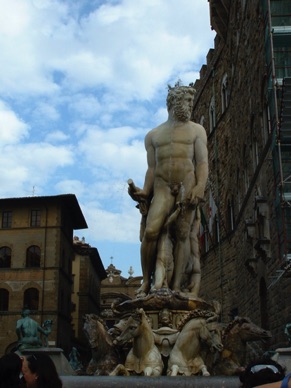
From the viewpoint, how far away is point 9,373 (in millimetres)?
3100

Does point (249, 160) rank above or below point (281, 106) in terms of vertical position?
above

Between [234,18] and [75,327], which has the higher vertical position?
[234,18]

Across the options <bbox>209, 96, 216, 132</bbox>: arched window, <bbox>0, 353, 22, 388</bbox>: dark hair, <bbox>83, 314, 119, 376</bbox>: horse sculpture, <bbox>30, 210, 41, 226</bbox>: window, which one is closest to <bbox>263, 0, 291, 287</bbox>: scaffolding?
<bbox>83, 314, 119, 376</bbox>: horse sculpture

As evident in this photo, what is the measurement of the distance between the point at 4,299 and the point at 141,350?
3515cm

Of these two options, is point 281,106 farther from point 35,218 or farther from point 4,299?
point 4,299

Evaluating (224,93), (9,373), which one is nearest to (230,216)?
(224,93)

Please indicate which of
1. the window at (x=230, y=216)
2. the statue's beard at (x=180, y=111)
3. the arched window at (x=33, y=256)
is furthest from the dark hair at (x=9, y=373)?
the arched window at (x=33, y=256)

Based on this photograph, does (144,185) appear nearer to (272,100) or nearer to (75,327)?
(272,100)

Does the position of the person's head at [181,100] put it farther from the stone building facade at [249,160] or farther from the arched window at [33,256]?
the arched window at [33,256]

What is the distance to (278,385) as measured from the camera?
2486 mm

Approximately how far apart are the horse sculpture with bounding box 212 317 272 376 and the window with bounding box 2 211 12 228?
121 feet

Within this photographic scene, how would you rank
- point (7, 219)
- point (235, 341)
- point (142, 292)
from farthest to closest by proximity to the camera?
point (7, 219), point (142, 292), point (235, 341)

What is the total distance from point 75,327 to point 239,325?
4846 cm

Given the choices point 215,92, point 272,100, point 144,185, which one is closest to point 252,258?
point 272,100
